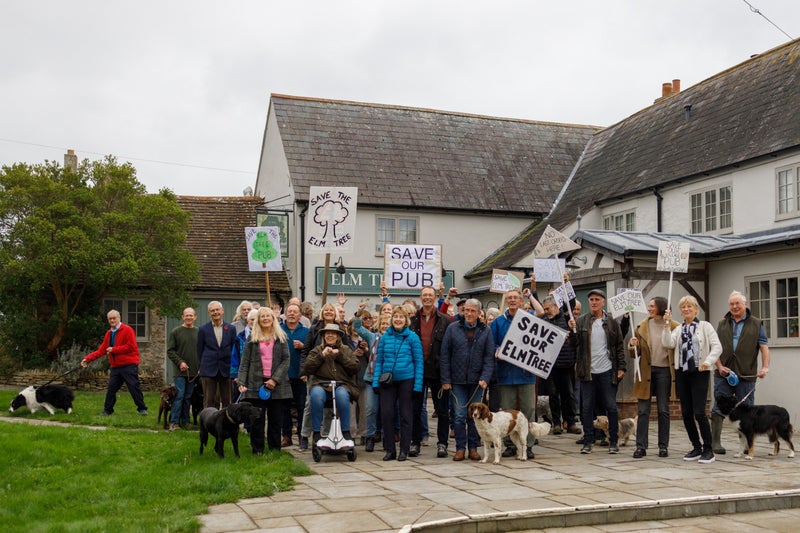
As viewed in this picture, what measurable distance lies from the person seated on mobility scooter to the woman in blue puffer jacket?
396 millimetres

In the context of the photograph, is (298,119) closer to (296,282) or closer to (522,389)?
(296,282)

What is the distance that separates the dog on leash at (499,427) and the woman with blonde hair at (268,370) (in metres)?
2.39

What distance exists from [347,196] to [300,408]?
3619 millimetres

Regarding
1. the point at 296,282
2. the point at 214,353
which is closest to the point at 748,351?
the point at 214,353

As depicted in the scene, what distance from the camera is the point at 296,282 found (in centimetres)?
2489

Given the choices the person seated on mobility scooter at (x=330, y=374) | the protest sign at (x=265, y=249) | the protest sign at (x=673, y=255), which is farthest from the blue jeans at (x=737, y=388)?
the protest sign at (x=265, y=249)

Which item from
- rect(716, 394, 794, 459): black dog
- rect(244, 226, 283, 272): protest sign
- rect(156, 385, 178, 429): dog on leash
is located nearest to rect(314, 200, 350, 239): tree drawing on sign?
rect(244, 226, 283, 272): protest sign

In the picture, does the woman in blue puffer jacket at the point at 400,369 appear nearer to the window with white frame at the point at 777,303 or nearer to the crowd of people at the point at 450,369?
the crowd of people at the point at 450,369

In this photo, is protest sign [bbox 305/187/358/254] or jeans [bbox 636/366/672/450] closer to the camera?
jeans [bbox 636/366/672/450]

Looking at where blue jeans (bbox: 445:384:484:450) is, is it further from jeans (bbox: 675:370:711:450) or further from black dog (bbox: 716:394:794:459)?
black dog (bbox: 716:394:794:459)

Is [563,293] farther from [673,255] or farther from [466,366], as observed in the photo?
[466,366]

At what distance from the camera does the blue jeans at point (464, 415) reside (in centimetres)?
1047

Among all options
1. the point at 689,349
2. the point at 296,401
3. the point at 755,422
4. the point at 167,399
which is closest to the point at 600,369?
the point at 689,349

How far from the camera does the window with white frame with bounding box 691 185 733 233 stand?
61.1ft
